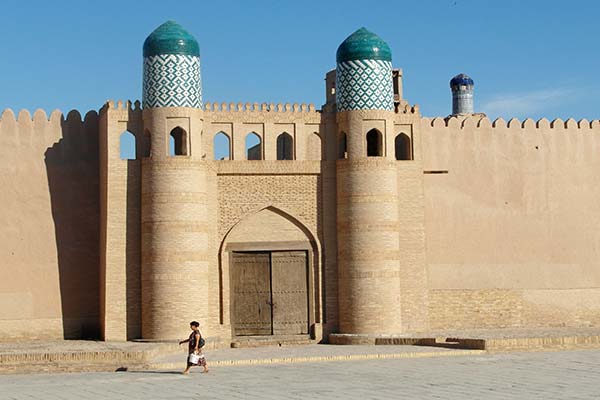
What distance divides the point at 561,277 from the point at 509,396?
1091 centimetres

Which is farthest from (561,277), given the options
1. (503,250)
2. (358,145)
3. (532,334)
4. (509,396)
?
(509,396)

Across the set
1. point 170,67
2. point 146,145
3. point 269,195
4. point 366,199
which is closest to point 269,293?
point 269,195

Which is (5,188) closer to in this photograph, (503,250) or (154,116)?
(154,116)

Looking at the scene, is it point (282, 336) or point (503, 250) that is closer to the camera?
point (282, 336)

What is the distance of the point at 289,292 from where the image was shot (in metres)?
20.0

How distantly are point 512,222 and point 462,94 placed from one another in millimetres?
17655

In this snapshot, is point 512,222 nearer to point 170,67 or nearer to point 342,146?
point 342,146

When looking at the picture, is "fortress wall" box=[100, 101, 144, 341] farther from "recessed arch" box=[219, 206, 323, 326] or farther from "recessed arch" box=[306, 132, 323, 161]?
"recessed arch" box=[306, 132, 323, 161]

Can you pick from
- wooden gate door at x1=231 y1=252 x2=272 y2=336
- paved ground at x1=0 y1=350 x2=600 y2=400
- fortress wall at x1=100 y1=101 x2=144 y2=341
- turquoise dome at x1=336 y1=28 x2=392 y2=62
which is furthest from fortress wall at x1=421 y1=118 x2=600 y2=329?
fortress wall at x1=100 y1=101 x2=144 y2=341

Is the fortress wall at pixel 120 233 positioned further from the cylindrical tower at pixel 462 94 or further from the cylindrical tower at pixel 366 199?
the cylindrical tower at pixel 462 94

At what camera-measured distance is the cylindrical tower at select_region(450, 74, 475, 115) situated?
38.1 m

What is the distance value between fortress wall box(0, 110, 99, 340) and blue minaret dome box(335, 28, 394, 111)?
4.76m

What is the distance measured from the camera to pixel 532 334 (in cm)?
1919

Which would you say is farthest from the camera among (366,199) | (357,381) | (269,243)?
(269,243)
